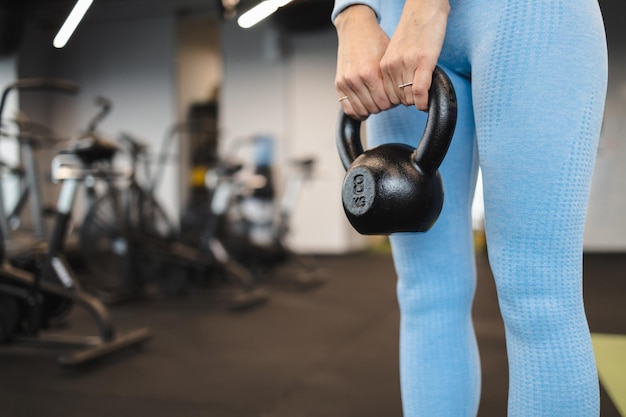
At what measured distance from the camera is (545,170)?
1.59 feet

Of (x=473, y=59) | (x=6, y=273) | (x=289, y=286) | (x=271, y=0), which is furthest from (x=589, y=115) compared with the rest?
(x=289, y=286)

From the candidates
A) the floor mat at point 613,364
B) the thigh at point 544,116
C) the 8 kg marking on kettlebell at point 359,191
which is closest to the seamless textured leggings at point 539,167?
the thigh at point 544,116

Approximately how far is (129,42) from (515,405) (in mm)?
5514

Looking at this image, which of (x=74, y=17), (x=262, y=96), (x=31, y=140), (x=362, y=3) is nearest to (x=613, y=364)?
(x=362, y=3)

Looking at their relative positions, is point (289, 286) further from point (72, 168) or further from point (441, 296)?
point (441, 296)

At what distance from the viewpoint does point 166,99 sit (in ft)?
19.0

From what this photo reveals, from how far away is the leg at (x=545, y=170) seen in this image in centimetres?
48

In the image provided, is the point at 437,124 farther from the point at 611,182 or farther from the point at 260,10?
the point at 611,182

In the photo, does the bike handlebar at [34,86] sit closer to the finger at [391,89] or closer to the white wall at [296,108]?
the finger at [391,89]

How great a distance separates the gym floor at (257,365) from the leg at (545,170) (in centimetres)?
25

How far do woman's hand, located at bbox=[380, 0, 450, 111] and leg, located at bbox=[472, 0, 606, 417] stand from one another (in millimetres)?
53

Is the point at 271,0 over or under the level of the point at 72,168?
over

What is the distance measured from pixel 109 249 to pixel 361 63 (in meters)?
2.73

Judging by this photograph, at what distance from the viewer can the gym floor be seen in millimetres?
1298
